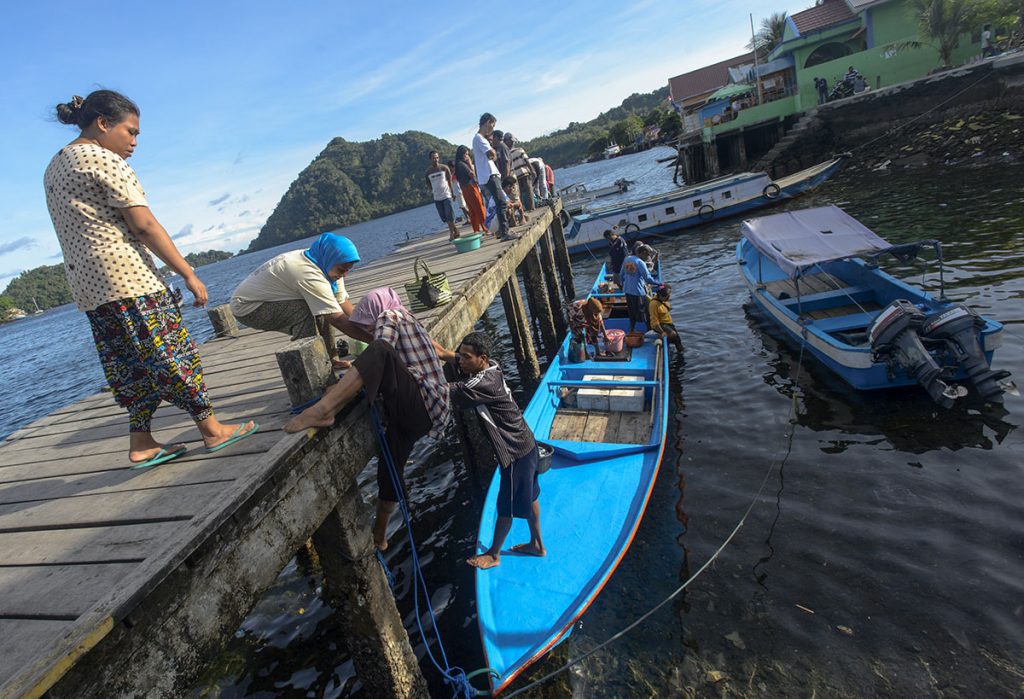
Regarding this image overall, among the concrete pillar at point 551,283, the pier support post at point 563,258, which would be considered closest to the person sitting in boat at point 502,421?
the concrete pillar at point 551,283

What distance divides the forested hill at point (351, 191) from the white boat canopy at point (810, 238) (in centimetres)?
14455

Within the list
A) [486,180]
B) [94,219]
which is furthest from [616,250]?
[94,219]

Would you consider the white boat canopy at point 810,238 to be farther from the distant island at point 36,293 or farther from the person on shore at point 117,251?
the distant island at point 36,293

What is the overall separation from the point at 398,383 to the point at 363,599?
1.82m

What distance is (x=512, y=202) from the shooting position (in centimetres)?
1417

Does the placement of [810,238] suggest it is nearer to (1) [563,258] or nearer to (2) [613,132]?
(1) [563,258]

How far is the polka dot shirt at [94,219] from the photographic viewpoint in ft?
10.8

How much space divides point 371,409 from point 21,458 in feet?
11.6

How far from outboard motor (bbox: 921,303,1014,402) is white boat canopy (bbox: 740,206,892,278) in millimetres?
1885

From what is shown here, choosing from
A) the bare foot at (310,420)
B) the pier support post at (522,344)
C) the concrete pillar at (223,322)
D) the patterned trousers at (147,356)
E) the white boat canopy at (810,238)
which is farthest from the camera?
the pier support post at (522,344)

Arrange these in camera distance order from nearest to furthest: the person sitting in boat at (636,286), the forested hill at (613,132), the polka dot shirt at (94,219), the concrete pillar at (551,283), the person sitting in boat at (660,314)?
the polka dot shirt at (94,219)
the person sitting in boat at (660,314)
the person sitting in boat at (636,286)
the concrete pillar at (551,283)
the forested hill at (613,132)

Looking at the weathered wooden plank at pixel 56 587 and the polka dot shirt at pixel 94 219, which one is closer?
the weathered wooden plank at pixel 56 587

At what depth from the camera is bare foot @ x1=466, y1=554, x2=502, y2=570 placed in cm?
568

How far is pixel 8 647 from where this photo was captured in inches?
91.8
